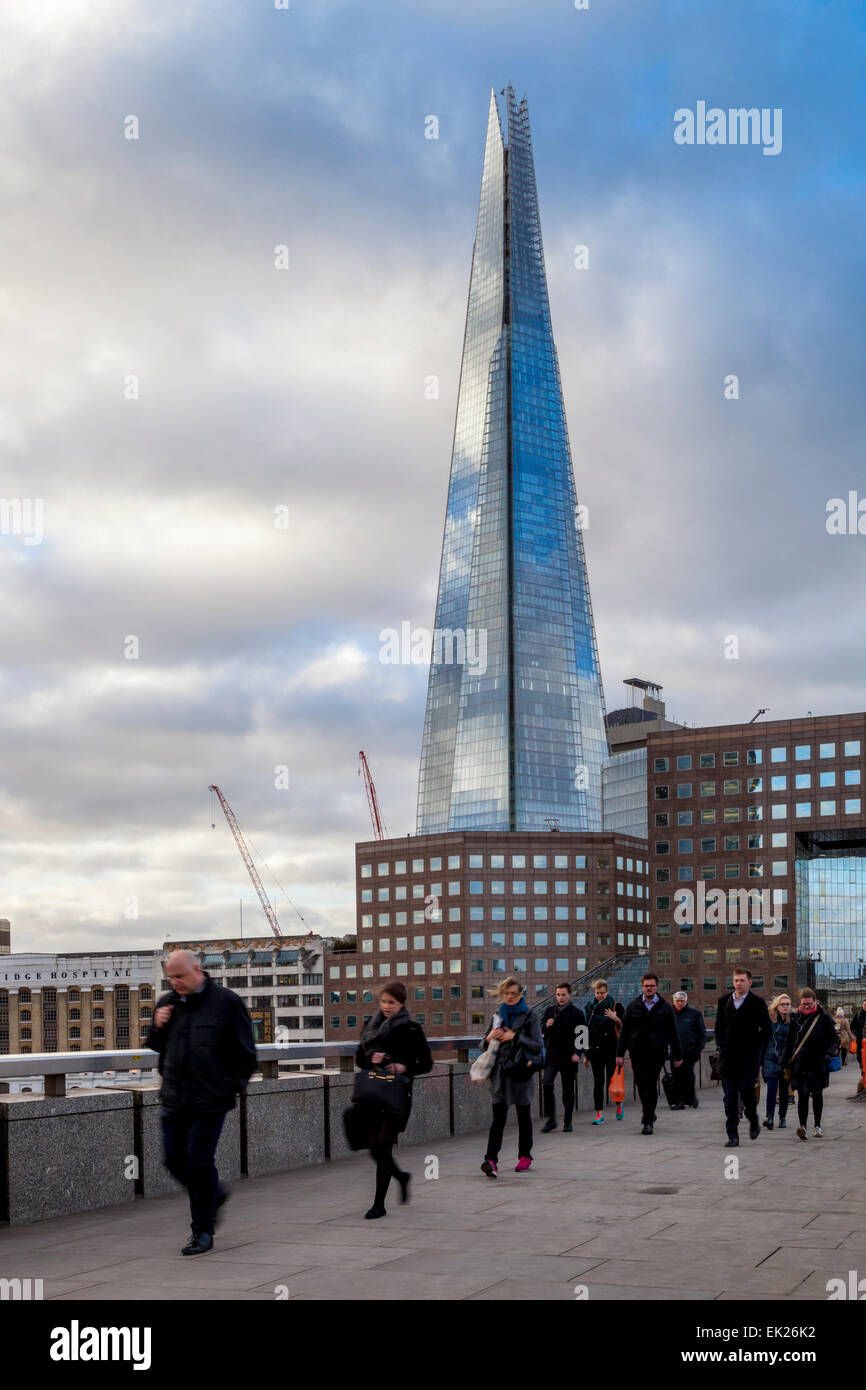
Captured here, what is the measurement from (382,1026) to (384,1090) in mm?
538

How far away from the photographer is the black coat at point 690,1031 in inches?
953

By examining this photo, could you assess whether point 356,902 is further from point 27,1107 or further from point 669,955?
point 27,1107

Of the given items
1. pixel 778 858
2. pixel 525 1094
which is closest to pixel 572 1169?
pixel 525 1094

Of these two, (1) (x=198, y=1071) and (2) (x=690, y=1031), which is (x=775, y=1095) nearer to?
(2) (x=690, y=1031)

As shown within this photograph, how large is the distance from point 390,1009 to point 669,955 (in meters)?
140

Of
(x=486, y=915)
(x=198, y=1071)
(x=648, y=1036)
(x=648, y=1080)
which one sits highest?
(x=198, y=1071)

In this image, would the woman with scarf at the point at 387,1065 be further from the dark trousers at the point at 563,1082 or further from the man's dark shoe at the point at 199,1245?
the dark trousers at the point at 563,1082

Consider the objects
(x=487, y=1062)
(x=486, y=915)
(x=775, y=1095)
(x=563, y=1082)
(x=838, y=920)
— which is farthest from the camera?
(x=486, y=915)

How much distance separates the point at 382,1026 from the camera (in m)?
12.1

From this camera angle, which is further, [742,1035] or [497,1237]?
[742,1035]

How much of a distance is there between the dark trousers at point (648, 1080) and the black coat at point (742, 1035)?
6.35 feet

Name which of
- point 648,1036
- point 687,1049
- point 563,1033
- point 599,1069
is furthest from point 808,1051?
point 687,1049

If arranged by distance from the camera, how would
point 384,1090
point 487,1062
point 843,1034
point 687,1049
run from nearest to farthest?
point 384,1090, point 487,1062, point 687,1049, point 843,1034

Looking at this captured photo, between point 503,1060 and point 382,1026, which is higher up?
point 382,1026
